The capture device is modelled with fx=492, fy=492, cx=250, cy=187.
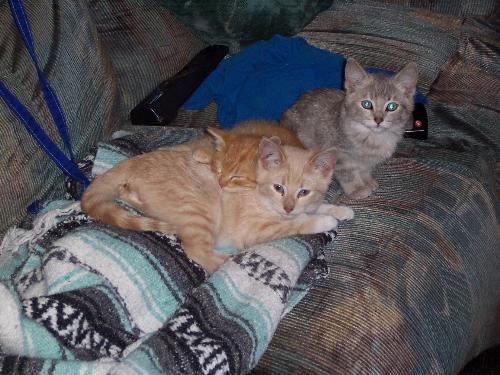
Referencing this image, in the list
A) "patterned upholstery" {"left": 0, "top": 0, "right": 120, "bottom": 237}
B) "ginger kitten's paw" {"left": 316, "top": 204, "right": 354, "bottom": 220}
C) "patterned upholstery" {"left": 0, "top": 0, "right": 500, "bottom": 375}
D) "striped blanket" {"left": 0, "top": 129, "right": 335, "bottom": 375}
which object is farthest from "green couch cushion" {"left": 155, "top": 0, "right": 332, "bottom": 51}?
"striped blanket" {"left": 0, "top": 129, "right": 335, "bottom": 375}

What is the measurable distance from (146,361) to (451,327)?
88 cm

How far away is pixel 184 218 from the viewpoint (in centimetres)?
154

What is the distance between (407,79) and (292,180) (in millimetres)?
583

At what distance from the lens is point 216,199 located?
168 centimetres

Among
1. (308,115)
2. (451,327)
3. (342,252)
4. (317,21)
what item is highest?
(317,21)

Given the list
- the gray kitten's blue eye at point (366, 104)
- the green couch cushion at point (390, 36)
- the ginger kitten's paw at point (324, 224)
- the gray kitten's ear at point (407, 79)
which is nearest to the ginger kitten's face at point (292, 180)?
the ginger kitten's paw at point (324, 224)

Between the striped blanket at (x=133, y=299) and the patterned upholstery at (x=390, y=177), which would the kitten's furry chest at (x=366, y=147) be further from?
the striped blanket at (x=133, y=299)

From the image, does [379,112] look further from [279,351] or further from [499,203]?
[279,351]

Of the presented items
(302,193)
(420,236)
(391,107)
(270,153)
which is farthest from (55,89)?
(420,236)

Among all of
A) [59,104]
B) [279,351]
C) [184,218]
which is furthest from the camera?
[59,104]

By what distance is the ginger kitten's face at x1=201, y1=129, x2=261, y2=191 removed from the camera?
1643mm

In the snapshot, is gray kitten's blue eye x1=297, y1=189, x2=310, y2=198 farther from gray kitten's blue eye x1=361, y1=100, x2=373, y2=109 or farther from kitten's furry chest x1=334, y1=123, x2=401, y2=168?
gray kitten's blue eye x1=361, y1=100, x2=373, y2=109

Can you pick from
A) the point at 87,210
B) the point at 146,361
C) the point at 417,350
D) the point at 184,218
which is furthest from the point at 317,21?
the point at 146,361

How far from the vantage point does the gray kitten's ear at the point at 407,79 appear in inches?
68.6
